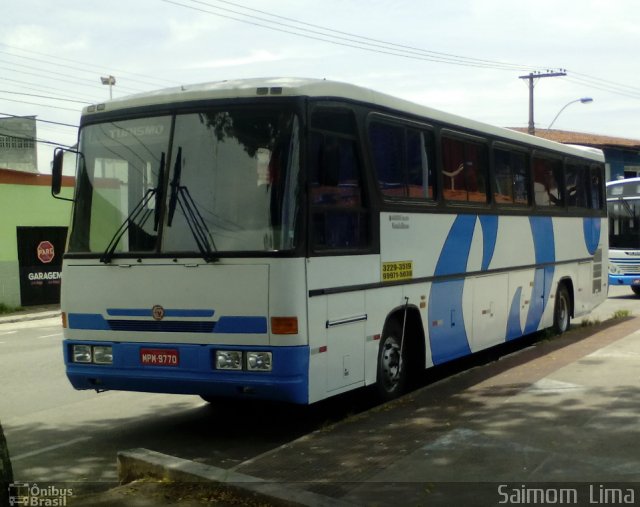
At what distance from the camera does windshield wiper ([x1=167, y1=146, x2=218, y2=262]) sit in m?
7.92

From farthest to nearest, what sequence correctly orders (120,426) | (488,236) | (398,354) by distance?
(488,236)
(398,354)
(120,426)

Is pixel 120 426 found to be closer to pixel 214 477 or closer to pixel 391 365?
pixel 391 365

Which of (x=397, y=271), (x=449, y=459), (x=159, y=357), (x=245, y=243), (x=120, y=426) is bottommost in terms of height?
(x=120, y=426)

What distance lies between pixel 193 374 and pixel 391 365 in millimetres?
2417

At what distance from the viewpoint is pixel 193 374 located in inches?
313

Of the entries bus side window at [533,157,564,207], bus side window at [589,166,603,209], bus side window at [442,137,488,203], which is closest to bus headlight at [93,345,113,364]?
bus side window at [442,137,488,203]

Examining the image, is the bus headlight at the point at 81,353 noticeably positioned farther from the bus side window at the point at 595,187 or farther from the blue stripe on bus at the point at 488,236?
the bus side window at the point at 595,187

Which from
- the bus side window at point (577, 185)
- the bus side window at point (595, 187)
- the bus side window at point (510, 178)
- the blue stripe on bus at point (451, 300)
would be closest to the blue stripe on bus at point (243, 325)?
the blue stripe on bus at point (451, 300)

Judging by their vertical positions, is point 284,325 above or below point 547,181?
below

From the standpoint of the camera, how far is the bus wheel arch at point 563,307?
15.3 meters

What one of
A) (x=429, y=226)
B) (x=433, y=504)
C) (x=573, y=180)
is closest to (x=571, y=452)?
(x=433, y=504)

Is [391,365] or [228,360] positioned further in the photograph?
[391,365]

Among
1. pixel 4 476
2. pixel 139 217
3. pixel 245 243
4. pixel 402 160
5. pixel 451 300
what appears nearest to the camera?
pixel 4 476

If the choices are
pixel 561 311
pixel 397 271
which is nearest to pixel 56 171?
pixel 397 271
